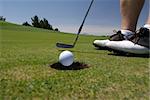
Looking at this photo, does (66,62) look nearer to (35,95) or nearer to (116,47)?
(35,95)

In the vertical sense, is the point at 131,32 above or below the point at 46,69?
above

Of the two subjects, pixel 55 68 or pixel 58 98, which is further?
pixel 55 68

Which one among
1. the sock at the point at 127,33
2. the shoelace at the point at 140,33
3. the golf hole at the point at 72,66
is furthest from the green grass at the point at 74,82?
the sock at the point at 127,33

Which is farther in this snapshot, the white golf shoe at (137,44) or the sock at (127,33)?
the sock at (127,33)

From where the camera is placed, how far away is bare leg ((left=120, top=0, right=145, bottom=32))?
143 inches

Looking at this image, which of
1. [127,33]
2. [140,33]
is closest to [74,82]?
[140,33]

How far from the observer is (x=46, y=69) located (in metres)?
2.42

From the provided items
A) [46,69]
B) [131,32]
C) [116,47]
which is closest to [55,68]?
[46,69]

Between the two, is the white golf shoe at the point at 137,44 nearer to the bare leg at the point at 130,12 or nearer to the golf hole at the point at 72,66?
the bare leg at the point at 130,12

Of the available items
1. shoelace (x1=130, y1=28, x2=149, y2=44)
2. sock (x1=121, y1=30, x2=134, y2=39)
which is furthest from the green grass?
sock (x1=121, y1=30, x2=134, y2=39)

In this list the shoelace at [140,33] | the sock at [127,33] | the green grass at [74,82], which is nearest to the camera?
the green grass at [74,82]

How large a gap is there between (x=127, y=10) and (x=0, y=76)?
6.79 feet

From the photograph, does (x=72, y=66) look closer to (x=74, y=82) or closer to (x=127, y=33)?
(x=74, y=82)

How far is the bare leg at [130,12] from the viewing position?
3.63 meters
